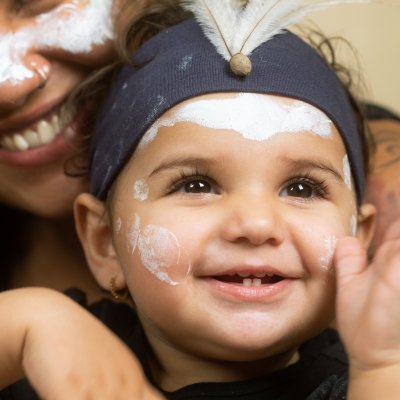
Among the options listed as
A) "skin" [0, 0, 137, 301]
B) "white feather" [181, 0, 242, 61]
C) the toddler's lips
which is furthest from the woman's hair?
the toddler's lips

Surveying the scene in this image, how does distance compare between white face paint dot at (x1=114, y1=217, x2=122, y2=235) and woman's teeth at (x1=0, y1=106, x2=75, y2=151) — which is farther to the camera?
woman's teeth at (x1=0, y1=106, x2=75, y2=151)

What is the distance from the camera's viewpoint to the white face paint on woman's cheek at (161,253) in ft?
A: 3.25

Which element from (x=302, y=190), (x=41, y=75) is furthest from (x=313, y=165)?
(x=41, y=75)

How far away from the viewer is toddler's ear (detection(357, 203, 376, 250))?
1224 mm

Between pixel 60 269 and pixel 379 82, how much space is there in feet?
3.56

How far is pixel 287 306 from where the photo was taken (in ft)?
3.24

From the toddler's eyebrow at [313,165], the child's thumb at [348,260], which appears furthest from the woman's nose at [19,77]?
the child's thumb at [348,260]

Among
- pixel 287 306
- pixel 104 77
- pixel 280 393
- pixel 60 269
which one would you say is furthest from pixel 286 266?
pixel 60 269

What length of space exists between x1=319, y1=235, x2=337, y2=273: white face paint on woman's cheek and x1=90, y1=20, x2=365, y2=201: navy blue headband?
0.14 meters

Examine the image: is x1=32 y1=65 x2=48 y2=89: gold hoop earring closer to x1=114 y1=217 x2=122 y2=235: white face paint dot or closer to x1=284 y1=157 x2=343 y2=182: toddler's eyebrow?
x1=114 y1=217 x2=122 y2=235: white face paint dot

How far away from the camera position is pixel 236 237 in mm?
951

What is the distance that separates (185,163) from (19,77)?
1.18ft

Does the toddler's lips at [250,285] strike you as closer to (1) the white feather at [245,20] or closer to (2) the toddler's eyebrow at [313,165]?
(2) the toddler's eyebrow at [313,165]

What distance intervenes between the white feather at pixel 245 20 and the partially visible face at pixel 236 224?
0.09m
